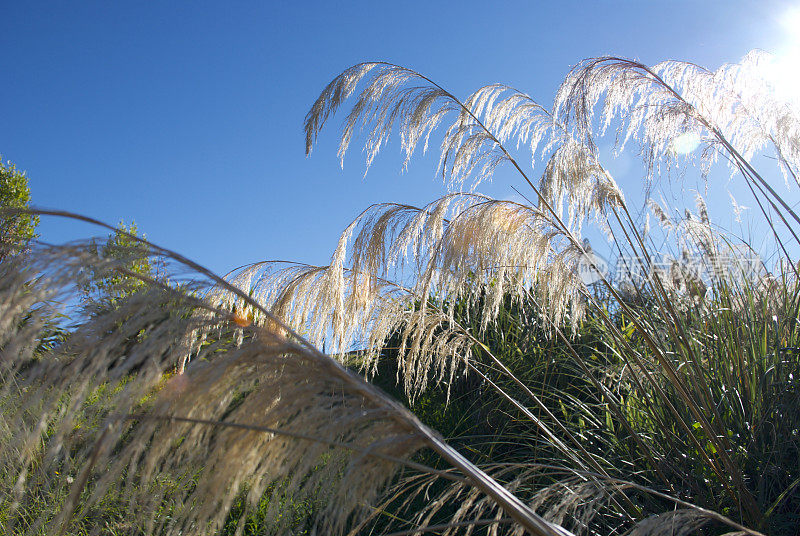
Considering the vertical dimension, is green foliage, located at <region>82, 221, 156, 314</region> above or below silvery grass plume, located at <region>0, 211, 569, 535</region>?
above

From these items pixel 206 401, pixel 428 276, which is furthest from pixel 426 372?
pixel 206 401

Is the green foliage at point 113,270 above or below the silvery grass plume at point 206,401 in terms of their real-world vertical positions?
above

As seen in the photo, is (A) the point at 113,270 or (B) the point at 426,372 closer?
(A) the point at 113,270

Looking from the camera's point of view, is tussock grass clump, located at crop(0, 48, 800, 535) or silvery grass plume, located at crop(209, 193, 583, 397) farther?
silvery grass plume, located at crop(209, 193, 583, 397)

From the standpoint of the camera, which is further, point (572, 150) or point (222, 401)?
point (572, 150)

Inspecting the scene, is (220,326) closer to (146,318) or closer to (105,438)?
(146,318)

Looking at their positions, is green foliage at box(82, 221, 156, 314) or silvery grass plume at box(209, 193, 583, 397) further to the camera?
silvery grass plume at box(209, 193, 583, 397)

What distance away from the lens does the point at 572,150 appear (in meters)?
2.93

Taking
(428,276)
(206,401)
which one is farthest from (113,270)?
(428,276)

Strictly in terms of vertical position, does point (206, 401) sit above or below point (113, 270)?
below

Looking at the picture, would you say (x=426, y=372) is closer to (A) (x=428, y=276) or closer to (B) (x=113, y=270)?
(A) (x=428, y=276)

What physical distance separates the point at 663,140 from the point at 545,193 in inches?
31.0

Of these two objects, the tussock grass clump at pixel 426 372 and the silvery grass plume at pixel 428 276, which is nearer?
the tussock grass clump at pixel 426 372

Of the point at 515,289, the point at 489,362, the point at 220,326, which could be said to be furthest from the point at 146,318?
the point at 489,362
